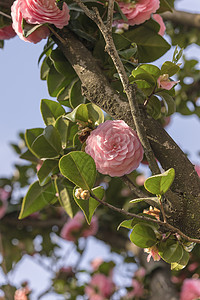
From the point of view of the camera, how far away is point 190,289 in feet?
4.32

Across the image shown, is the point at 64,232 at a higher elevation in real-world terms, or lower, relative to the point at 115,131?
lower

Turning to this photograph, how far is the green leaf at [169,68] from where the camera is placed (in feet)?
1.69

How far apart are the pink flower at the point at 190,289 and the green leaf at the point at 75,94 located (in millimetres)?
929

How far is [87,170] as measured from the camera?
0.48 metres

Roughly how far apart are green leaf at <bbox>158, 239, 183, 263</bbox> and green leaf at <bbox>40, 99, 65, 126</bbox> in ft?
1.02

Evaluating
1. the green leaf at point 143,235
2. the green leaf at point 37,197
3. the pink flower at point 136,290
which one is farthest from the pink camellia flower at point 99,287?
the green leaf at point 143,235

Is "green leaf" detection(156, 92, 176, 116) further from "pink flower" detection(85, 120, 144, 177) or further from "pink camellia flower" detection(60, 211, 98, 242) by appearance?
"pink camellia flower" detection(60, 211, 98, 242)

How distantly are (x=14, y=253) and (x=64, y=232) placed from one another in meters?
0.23

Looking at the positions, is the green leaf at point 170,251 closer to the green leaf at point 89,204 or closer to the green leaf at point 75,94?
the green leaf at point 89,204

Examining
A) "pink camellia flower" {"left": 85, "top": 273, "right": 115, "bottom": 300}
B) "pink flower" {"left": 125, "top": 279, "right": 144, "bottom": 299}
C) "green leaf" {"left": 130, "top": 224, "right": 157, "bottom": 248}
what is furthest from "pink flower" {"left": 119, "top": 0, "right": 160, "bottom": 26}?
"pink camellia flower" {"left": 85, "top": 273, "right": 115, "bottom": 300}

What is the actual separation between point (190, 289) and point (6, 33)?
1056 millimetres

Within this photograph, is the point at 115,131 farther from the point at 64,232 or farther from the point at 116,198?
the point at 64,232

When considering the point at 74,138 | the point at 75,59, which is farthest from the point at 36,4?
the point at 74,138

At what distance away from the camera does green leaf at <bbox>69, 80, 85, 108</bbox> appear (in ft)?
2.19
